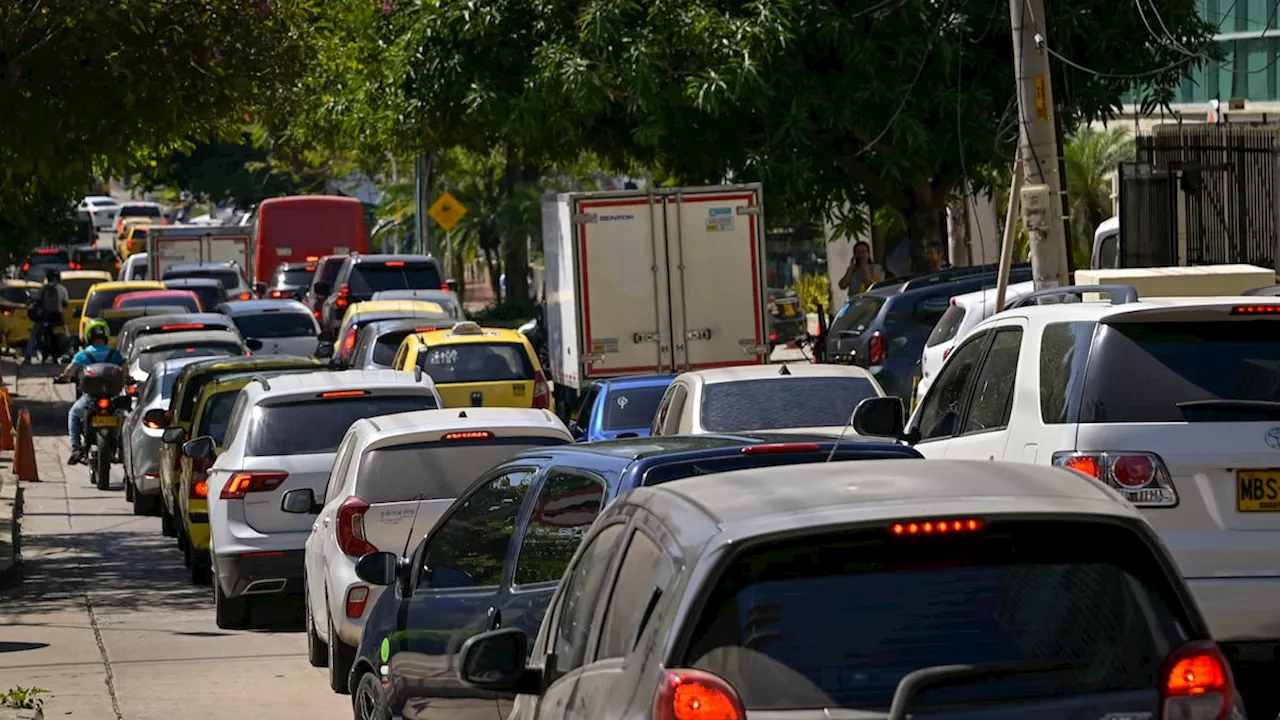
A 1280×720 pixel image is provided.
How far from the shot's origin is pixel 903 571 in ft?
14.4

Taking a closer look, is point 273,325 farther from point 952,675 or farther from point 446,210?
point 952,675

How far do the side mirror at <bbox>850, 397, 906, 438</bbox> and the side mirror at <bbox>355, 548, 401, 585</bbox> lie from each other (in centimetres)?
247

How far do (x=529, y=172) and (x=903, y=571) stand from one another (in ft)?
152

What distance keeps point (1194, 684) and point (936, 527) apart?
64 centimetres

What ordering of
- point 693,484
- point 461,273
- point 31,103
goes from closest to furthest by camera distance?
point 693,484 < point 31,103 < point 461,273

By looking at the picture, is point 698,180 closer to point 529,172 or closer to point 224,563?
point 224,563

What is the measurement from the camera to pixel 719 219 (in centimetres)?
2414

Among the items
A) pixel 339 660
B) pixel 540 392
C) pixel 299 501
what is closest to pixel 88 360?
pixel 540 392

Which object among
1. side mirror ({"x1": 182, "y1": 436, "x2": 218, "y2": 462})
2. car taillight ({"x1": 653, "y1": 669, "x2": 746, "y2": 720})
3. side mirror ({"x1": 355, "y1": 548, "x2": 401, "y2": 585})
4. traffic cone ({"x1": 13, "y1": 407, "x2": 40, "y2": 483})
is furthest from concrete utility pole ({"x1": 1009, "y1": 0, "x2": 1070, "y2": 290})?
traffic cone ({"x1": 13, "y1": 407, "x2": 40, "y2": 483})

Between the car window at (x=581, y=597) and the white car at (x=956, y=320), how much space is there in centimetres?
1439

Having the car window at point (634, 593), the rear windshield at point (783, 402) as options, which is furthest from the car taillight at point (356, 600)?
the car window at point (634, 593)

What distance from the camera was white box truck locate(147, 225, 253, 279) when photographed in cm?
5262

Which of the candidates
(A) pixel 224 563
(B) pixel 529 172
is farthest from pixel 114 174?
(B) pixel 529 172

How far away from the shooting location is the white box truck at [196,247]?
52.6m
